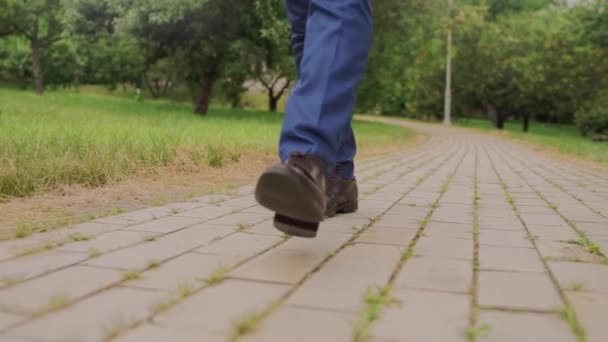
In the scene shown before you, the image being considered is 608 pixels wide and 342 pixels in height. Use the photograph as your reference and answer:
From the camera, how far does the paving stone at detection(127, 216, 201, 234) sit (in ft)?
8.85

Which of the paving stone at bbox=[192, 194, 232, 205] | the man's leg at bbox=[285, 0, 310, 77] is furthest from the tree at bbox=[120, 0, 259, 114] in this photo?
the man's leg at bbox=[285, 0, 310, 77]

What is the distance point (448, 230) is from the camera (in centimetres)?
289

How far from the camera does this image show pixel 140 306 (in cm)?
161

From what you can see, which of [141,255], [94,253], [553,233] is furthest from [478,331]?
[553,233]

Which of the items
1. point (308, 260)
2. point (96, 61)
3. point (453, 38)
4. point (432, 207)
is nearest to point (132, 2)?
point (432, 207)

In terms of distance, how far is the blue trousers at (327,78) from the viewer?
2.25 metres

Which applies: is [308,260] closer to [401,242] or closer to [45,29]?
[401,242]

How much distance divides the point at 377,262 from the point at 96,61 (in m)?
47.4

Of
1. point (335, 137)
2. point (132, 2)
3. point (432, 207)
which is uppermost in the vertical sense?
point (132, 2)

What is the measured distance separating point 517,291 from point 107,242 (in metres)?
1.53

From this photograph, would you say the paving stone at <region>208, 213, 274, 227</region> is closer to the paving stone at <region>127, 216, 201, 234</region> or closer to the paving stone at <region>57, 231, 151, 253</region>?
the paving stone at <region>127, 216, 201, 234</region>

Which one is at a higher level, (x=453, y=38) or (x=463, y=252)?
(x=453, y=38)

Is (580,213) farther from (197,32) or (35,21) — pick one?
(35,21)

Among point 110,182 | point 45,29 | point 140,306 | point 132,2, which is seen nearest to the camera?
point 140,306
